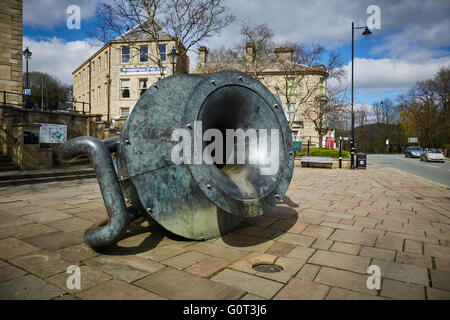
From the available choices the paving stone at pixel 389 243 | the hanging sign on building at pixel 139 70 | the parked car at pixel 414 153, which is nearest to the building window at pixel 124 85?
the hanging sign on building at pixel 139 70

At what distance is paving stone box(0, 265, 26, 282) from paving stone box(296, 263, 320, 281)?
2.50m

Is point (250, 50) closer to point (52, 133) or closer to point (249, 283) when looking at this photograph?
point (52, 133)

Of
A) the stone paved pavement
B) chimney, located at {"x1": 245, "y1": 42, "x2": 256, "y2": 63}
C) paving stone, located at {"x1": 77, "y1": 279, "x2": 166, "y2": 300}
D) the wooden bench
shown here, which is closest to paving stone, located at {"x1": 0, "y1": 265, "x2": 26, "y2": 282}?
the stone paved pavement

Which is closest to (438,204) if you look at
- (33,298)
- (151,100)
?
(151,100)

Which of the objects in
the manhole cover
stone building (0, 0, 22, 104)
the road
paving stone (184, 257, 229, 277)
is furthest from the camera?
stone building (0, 0, 22, 104)

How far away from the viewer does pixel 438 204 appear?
6375mm

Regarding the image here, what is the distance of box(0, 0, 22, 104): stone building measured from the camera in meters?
15.4

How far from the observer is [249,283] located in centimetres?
245

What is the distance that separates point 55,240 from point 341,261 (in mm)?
3318

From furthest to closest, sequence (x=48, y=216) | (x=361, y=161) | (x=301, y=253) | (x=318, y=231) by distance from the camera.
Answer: (x=361, y=161), (x=48, y=216), (x=318, y=231), (x=301, y=253)

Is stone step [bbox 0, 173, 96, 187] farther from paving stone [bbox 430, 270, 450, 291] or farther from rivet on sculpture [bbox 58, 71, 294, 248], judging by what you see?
paving stone [bbox 430, 270, 450, 291]

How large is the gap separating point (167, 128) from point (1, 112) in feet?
41.2

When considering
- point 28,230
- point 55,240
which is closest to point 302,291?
point 55,240

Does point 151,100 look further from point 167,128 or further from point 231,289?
point 231,289
